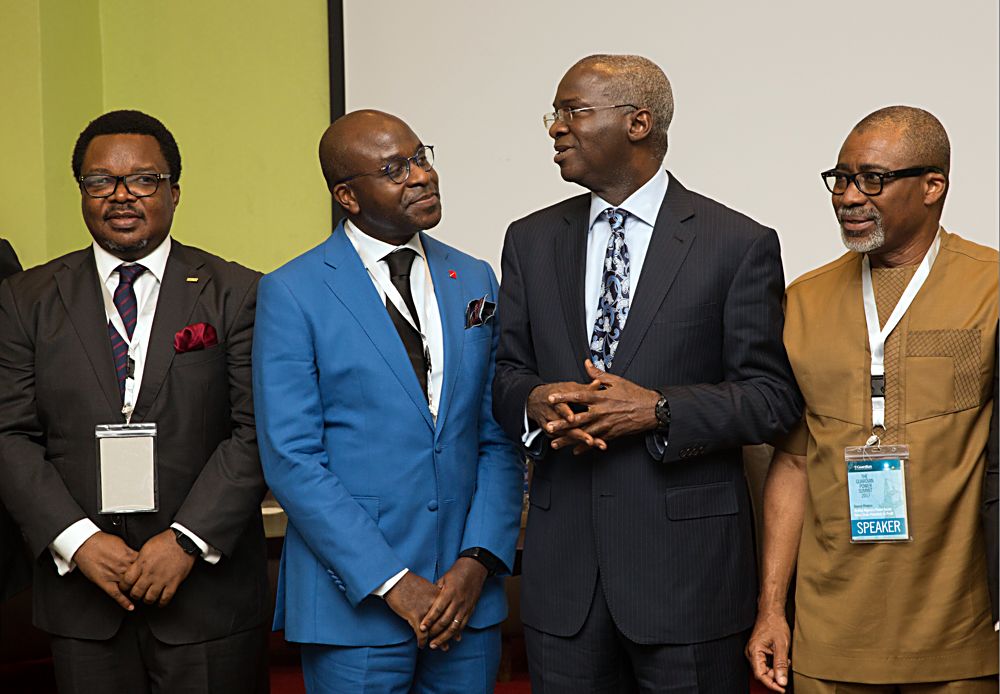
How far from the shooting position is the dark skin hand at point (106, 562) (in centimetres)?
251

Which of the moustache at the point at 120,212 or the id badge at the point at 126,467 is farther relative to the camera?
the moustache at the point at 120,212

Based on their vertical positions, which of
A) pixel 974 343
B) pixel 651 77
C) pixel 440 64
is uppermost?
pixel 440 64

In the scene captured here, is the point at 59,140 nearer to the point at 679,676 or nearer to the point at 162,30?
the point at 162,30

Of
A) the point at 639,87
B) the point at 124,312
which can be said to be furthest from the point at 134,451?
the point at 639,87

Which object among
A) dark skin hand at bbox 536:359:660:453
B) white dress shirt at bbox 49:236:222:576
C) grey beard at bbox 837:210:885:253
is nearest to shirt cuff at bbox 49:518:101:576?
white dress shirt at bbox 49:236:222:576

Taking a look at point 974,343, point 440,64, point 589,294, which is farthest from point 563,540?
point 440,64

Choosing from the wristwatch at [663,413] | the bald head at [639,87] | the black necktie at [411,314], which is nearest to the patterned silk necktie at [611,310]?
the wristwatch at [663,413]

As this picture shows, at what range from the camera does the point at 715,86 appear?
4.09 meters

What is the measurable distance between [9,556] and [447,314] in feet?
4.01

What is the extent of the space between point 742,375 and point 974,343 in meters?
0.43

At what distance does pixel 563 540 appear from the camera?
96.1 inches

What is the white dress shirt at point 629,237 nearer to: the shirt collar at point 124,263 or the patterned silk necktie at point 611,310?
the patterned silk necktie at point 611,310

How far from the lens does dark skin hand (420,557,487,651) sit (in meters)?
2.45

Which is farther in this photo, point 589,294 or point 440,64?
point 440,64
